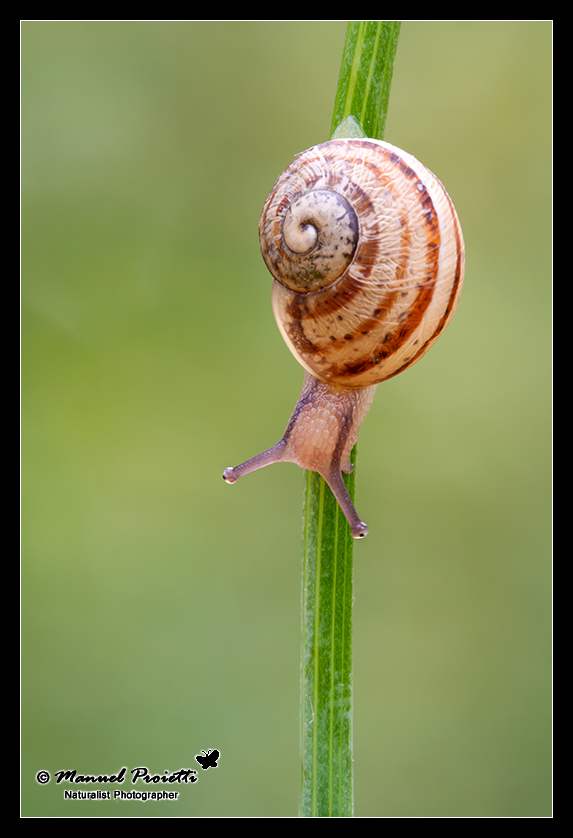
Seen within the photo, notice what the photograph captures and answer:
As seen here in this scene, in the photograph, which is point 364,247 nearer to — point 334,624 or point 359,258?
point 359,258

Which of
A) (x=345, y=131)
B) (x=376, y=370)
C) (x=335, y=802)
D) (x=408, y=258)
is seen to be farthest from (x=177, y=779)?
(x=345, y=131)

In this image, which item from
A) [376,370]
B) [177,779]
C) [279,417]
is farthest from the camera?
[279,417]

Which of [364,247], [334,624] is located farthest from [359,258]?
[334,624]

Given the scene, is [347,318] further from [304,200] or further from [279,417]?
[279,417]

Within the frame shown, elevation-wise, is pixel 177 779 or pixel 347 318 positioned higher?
pixel 347 318
